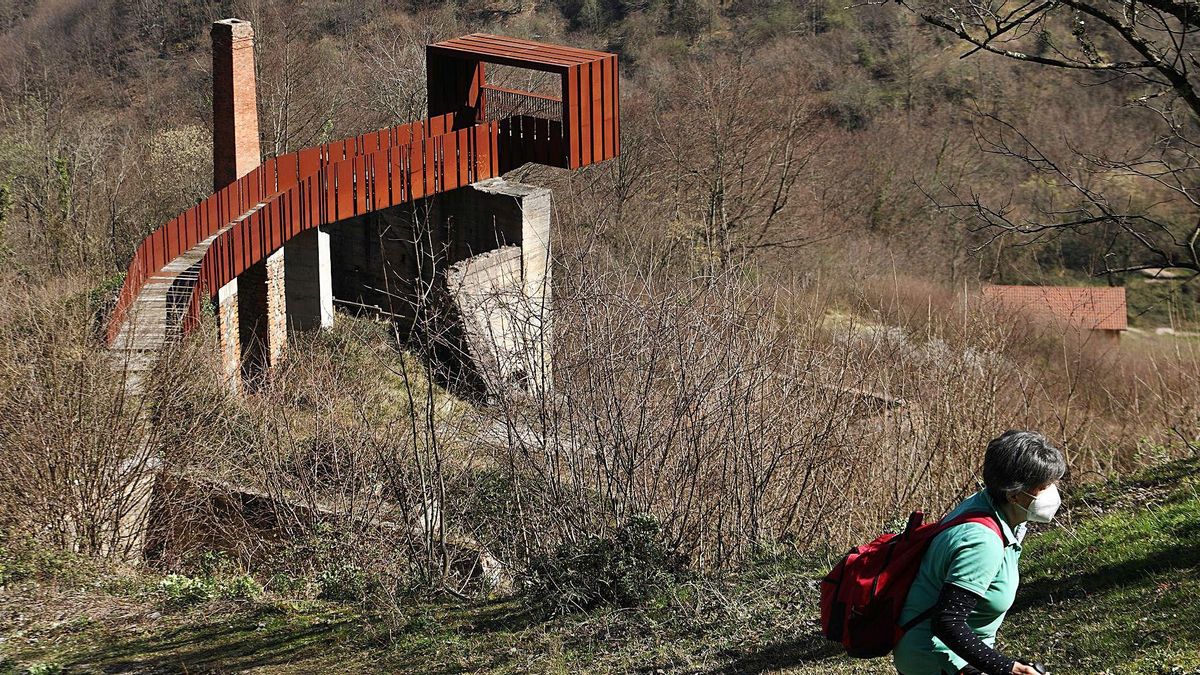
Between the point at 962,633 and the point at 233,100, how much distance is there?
2055 centimetres

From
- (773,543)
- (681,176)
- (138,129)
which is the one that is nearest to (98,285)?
(773,543)

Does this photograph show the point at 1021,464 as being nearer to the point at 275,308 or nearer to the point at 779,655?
the point at 779,655

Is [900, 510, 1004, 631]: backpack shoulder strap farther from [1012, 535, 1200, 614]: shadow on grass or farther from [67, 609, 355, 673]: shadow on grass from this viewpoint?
[67, 609, 355, 673]: shadow on grass

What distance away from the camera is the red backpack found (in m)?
4.24

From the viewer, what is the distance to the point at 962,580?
4.02 m

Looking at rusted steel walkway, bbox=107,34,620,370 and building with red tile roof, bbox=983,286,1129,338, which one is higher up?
rusted steel walkway, bbox=107,34,620,370

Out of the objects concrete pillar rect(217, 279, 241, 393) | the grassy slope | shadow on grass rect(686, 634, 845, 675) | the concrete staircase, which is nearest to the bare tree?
the grassy slope

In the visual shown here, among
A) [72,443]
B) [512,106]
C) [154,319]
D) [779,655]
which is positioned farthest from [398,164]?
[779,655]

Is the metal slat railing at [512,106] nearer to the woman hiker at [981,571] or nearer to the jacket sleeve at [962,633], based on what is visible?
the woman hiker at [981,571]

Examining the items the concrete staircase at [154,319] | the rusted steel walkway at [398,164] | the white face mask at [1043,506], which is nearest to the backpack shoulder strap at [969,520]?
the white face mask at [1043,506]

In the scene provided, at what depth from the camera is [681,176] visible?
31.1 metres

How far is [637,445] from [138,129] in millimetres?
32781

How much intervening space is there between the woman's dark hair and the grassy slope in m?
2.40

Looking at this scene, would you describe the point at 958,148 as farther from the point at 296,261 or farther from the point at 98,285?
the point at 98,285
